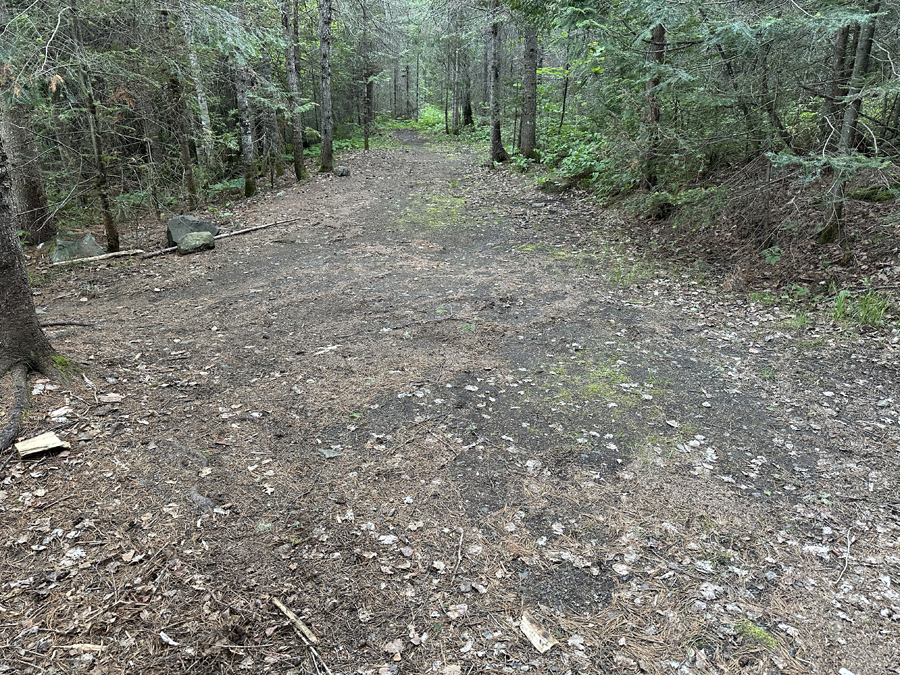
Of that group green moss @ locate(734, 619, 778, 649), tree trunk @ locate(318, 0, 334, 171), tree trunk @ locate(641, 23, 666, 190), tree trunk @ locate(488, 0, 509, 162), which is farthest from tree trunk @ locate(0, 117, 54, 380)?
tree trunk @ locate(488, 0, 509, 162)

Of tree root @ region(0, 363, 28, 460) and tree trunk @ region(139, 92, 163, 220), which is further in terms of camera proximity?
tree trunk @ region(139, 92, 163, 220)

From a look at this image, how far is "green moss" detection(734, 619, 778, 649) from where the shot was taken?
2711mm

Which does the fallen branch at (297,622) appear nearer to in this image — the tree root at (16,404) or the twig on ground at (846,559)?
the tree root at (16,404)

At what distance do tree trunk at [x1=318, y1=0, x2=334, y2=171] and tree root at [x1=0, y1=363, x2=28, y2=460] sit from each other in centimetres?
1525

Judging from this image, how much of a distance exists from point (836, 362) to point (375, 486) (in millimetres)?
5161

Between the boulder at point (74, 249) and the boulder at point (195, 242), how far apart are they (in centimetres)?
157

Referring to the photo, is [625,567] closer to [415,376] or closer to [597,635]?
[597,635]

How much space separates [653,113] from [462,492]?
8392 millimetres

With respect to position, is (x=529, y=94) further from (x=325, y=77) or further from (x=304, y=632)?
(x=304, y=632)

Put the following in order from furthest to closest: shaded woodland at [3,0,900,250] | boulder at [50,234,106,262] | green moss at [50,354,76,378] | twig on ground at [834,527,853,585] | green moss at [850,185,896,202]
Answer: boulder at [50,234,106,262] < green moss at [850,185,896,202] < shaded woodland at [3,0,900,250] < green moss at [50,354,76,378] < twig on ground at [834,527,853,585]

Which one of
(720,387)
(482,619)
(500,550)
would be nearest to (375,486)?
(500,550)

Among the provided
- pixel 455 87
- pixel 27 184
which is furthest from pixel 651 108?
pixel 455 87

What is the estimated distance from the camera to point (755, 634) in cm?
276

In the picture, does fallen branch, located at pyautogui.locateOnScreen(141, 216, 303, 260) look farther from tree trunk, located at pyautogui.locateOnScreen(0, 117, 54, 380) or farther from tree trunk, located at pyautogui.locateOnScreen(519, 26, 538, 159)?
tree trunk, located at pyautogui.locateOnScreen(519, 26, 538, 159)
